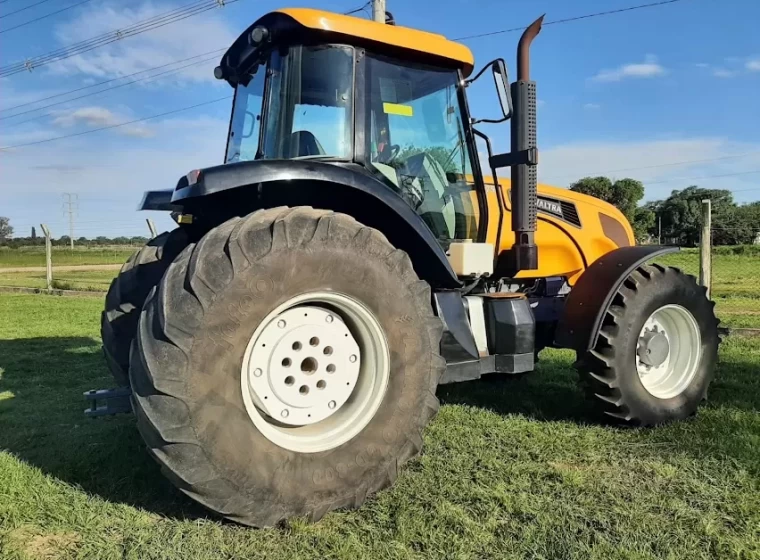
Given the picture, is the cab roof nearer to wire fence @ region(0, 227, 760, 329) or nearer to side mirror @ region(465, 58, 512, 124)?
side mirror @ region(465, 58, 512, 124)

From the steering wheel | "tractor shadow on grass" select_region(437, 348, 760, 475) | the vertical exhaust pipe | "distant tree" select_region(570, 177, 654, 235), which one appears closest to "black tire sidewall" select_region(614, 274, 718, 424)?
"tractor shadow on grass" select_region(437, 348, 760, 475)

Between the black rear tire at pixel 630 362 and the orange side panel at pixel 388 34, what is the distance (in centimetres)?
191

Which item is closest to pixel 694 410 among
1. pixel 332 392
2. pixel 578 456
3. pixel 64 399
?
pixel 578 456

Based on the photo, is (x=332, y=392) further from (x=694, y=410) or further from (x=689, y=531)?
(x=694, y=410)

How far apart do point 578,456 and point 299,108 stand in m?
2.61

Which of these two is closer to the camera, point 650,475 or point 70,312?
point 650,475

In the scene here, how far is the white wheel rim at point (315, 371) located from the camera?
9.72 feet

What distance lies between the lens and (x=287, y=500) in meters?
2.83

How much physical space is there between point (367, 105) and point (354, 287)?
1.24m

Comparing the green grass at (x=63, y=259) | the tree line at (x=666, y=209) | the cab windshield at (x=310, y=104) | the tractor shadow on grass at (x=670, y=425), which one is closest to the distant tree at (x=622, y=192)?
the tree line at (x=666, y=209)

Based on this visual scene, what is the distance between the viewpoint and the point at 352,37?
143 inches

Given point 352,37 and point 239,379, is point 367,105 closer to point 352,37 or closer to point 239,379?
point 352,37

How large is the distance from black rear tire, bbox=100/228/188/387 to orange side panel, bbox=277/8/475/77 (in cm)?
172

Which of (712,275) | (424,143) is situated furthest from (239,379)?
(712,275)
